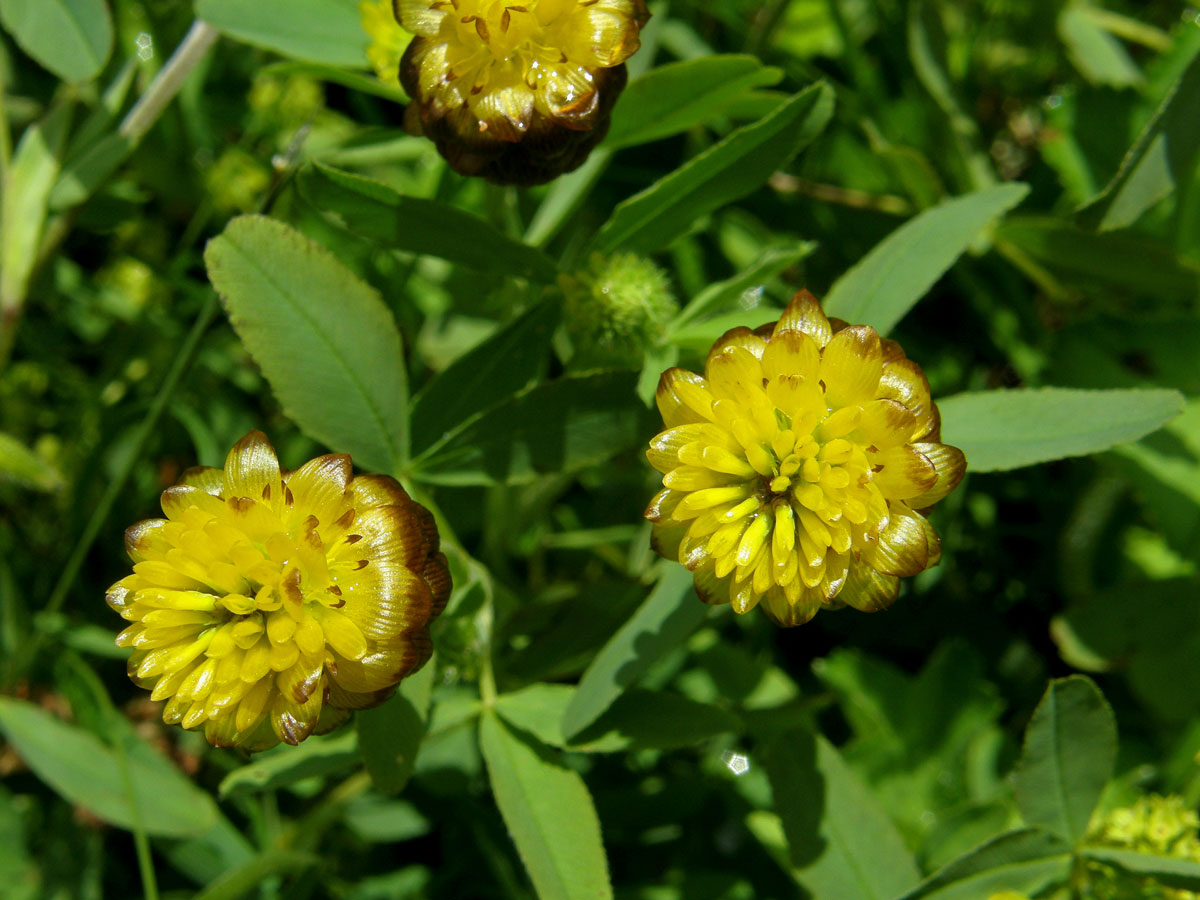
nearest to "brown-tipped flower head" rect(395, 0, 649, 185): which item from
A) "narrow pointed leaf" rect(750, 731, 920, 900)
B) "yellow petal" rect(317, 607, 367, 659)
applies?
"yellow petal" rect(317, 607, 367, 659)

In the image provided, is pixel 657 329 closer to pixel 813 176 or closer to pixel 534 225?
pixel 534 225

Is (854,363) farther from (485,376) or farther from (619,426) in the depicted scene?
(485,376)

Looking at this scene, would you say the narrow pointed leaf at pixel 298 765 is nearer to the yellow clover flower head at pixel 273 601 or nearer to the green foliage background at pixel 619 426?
the green foliage background at pixel 619 426

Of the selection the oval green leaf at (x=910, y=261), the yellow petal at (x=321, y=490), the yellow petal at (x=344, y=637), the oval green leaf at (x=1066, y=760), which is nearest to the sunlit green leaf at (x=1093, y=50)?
the oval green leaf at (x=910, y=261)

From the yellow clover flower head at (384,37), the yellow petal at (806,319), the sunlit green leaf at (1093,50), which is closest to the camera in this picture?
the yellow petal at (806,319)

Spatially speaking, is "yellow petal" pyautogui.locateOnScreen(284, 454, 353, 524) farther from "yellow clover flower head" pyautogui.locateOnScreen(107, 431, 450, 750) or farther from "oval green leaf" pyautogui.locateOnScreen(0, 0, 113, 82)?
"oval green leaf" pyautogui.locateOnScreen(0, 0, 113, 82)
